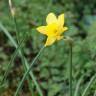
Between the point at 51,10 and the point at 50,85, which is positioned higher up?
the point at 51,10

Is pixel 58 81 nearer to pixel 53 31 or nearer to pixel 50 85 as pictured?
pixel 50 85

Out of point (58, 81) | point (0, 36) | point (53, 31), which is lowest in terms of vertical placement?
point (58, 81)

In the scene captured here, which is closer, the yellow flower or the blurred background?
the yellow flower

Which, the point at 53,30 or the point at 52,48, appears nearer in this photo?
the point at 53,30

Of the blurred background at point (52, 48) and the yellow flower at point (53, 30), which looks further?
the blurred background at point (52, 48)

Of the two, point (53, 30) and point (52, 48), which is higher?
point (53, 30)

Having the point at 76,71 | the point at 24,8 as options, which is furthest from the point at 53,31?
the point at 24,8

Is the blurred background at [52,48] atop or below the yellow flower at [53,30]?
below

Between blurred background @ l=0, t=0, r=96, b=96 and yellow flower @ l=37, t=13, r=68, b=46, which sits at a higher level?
yellow flower @ l=37, t=13, r=68, b=46
